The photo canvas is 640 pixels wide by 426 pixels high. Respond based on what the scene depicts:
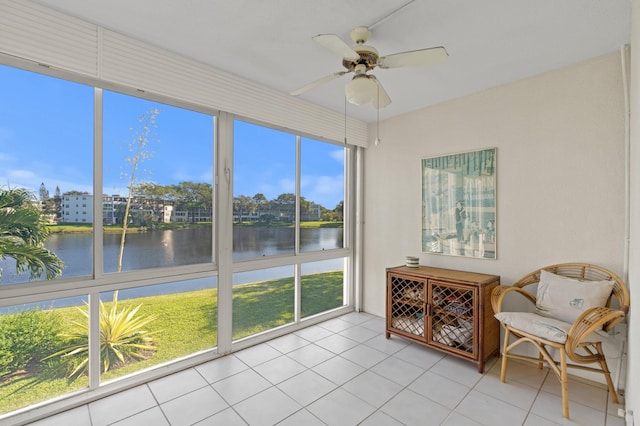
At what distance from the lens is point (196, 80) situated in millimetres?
2441

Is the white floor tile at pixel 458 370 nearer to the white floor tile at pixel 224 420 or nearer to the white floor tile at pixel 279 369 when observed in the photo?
the white floor tile at pixel 279 369

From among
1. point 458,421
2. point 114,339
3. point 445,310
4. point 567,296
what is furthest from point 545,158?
point 114,339

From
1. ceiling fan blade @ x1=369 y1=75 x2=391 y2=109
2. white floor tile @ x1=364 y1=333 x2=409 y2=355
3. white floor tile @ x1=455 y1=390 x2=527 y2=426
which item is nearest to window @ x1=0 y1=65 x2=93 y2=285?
ceiling fan blade @ x1=369 y1=75 x2=391 y2=109

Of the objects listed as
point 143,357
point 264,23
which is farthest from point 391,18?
point 143,357

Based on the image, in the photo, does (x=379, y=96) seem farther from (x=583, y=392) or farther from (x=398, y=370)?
(x=583, y=392)

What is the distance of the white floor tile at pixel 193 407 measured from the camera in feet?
6.22

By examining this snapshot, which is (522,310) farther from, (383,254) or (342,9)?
(342,9)

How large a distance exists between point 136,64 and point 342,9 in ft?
5.12

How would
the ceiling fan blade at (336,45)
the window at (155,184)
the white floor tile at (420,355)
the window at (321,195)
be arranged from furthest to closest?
the window at (321,195), the white floor tile at (420,355), the window at (155,184), the ceiling fan blade at (336,45)

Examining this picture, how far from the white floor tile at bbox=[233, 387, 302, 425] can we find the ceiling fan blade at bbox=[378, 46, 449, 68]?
2.37 meters

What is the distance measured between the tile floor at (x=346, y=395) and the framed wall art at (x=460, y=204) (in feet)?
3.63

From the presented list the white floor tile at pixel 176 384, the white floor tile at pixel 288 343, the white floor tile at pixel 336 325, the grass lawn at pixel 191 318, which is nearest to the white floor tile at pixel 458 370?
the white floor tile at pixel 336 325

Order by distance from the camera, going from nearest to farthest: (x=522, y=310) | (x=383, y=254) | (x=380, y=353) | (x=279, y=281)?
(x=522, y=310)
(x=380, y=353)
(x=279, y=281)
(x=383, y=254)

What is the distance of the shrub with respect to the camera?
1833 mm
